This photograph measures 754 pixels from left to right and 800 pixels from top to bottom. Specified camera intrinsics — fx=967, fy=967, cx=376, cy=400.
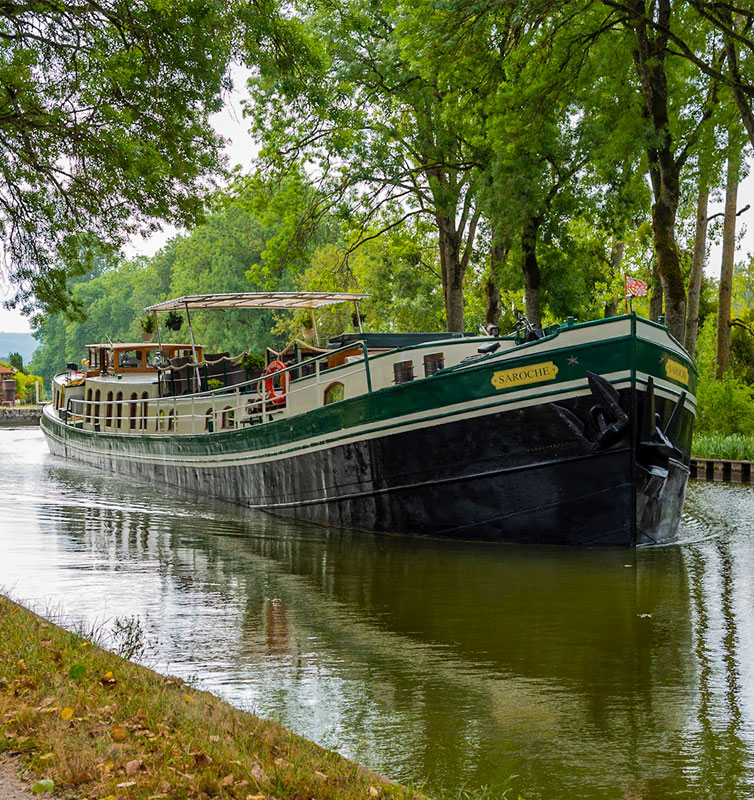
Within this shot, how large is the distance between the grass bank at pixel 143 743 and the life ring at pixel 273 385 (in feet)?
36.3

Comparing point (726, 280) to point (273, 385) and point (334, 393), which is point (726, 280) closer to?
point (273, 385)

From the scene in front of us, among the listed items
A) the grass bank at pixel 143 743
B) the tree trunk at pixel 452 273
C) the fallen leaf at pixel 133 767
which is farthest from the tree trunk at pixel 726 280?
the fallen leaf at pixel 133 767

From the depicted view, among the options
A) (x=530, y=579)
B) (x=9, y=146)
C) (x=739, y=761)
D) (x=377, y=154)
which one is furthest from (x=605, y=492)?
(x=377, y=154)

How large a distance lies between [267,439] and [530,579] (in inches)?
306

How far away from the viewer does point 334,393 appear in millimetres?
15953

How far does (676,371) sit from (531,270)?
13.2 meters

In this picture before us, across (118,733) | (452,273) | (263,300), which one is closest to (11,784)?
(118,733)

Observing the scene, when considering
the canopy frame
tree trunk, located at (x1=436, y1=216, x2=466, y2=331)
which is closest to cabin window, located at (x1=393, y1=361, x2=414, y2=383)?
the canopy frame

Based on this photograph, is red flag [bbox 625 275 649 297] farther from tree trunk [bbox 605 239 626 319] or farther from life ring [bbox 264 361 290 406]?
tree trunk [bbox 605 239 626 319]

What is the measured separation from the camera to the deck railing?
16.1m

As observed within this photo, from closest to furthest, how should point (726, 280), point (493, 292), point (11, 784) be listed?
point (11, 784) → point (726, 280) → point (493, 292)

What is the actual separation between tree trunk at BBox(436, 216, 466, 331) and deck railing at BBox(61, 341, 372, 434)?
396 inches

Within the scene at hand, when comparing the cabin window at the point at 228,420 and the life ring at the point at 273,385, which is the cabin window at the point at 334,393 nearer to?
the life ring at the point at 273,385

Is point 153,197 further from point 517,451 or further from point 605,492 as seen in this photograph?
point 605,492
